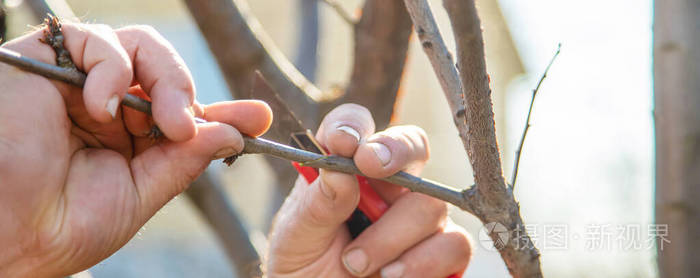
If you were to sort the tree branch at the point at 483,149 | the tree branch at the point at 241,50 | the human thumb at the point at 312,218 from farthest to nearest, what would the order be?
the tree branch at the point at 241,50 → the human thumb at the point at 312,218 → the tree branch at the point at 483,149

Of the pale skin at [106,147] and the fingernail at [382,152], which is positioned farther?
the fingernail at [382,152]

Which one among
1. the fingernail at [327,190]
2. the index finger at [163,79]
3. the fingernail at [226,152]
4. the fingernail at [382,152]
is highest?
the index finger at [163,79]

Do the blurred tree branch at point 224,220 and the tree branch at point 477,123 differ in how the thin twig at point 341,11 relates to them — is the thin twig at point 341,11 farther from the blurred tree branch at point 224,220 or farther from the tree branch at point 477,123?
the tree branch at point 477,123

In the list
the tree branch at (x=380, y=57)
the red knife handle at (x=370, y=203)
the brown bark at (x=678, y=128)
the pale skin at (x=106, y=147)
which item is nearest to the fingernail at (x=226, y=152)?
the pale skin at (x=106, y=147)

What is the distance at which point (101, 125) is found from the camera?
1.00 meters

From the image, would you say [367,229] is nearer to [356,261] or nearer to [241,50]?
[356,261]

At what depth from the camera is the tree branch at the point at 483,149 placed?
771mm

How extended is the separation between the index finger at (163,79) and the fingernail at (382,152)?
313 mm

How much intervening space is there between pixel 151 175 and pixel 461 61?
1.82 feet

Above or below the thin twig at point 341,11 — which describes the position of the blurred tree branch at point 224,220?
below

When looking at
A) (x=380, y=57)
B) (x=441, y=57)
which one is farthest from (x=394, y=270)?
(x=380, y=57)

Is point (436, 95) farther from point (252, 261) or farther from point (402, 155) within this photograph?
point (402, 155)

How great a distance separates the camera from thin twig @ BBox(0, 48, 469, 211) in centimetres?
81

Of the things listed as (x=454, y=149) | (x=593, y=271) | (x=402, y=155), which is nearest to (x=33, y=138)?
(x=402, y=155)
